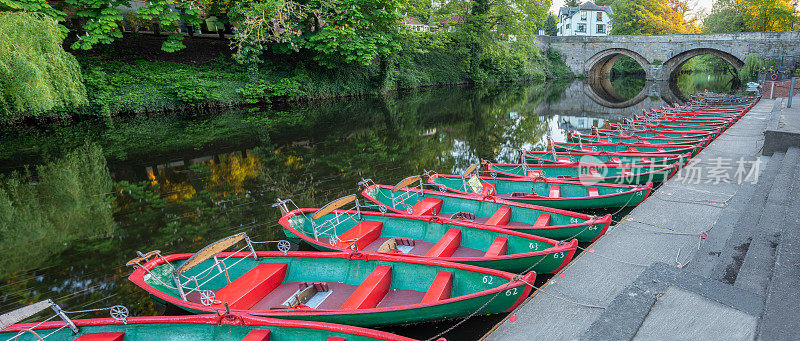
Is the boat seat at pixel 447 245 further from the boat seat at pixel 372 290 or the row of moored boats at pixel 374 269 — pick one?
the boat seat at pixel 372 290

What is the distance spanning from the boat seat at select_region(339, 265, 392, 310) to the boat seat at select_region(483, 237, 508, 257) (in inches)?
59.2

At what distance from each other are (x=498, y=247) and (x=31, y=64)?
58.9 feet

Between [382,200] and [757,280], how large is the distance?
6563 mm

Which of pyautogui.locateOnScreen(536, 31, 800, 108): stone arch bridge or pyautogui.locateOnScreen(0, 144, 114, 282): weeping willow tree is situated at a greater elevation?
pyautogui.locateOnScreen(536, 31, 800, 108): stone arch bridge

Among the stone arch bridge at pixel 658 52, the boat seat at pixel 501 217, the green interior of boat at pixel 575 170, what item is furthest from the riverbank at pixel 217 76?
the boat seat at pixel 501 217

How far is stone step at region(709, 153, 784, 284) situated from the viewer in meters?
4.66

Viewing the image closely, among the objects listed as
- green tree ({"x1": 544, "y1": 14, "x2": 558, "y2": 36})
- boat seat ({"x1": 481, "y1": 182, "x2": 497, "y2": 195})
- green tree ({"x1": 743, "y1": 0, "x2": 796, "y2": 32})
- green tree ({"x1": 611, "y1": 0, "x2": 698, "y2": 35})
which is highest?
green tree ({"x1": 544, "y1": 14, "x2": 558, "y2": 36})

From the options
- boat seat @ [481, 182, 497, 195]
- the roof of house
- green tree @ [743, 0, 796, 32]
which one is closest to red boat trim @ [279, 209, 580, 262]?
boat seat @ [481, 182, 497, 195]

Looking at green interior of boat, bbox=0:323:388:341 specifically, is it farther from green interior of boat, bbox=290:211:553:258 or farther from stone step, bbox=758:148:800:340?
stone step, bbox=758:148:800:340

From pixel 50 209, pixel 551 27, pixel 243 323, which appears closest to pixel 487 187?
pixel 243 323

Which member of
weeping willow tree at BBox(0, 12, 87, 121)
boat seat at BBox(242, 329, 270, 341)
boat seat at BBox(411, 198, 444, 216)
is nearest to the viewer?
boat seat at BBox(242, 329, 270, 341)

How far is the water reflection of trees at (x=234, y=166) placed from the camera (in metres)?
7.46

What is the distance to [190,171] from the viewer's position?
43.6 feet

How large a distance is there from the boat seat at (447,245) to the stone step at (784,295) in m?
3.70
